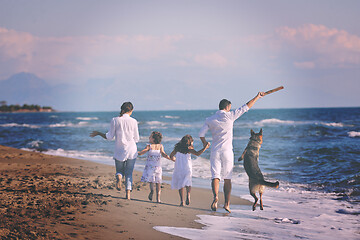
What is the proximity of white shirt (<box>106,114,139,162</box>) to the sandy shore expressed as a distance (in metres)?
0.85

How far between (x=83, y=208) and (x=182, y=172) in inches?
74.1

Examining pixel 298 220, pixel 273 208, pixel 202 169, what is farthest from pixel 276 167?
pixel 298 220

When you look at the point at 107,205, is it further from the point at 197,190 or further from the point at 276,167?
the point at 276,167

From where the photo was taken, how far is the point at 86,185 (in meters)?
7.34

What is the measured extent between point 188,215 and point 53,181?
3.62 meters

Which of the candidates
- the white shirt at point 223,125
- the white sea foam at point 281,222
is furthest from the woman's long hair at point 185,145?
the white sea foam at point 281,222

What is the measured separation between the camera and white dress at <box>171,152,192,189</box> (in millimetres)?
6188

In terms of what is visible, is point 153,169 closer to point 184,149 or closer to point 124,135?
point 184,149

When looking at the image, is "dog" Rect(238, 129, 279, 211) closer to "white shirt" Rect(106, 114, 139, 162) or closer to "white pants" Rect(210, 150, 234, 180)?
"white pants" Rect(210, 150, 234, 180)

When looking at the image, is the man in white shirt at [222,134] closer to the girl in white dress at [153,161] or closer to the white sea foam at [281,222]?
the white sea foam at [281,222]

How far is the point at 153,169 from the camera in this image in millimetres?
6277

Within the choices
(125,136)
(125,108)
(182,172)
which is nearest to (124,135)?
(125,136)

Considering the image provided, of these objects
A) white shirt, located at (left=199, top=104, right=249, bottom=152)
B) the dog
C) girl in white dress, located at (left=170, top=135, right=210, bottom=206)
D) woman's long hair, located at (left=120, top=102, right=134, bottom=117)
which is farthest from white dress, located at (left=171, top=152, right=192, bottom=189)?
woman's long hair, located at (left=120, top=102, right=134, bottom=117)

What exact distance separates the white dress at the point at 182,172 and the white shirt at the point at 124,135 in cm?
86
